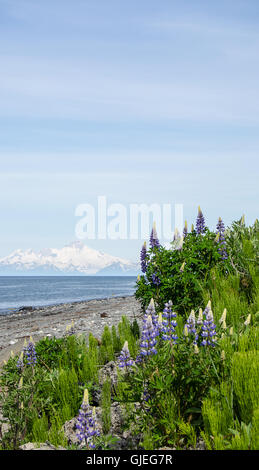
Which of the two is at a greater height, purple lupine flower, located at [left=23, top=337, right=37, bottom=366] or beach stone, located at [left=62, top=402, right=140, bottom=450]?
purple lupine flower, located at [left=23, top=337, right=37, bottom=366]

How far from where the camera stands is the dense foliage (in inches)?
152

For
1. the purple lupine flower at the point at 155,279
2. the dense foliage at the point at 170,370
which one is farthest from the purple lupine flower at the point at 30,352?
the purple lupine flower at the point at 155,279

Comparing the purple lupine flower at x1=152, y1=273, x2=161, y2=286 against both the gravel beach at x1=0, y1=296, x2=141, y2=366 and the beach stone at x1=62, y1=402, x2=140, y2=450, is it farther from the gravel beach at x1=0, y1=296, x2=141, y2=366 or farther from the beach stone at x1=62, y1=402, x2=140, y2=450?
the beach stone at x1=62, y1=402, x2=140, y2=450

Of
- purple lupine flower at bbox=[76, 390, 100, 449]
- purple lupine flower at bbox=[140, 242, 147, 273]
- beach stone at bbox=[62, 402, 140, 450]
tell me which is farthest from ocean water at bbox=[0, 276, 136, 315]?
purple lupine flower at bbox=[76, 390, 100, 449]

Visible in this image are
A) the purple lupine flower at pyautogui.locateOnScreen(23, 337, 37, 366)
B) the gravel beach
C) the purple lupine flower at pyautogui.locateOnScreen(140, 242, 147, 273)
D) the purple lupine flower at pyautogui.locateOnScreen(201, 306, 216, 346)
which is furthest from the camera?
the gravel beach

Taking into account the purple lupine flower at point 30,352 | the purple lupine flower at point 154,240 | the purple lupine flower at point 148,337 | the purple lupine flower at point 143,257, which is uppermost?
the purple lupine flower at point 154,240

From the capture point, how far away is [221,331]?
4.70 m

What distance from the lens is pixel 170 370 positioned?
4363 mm

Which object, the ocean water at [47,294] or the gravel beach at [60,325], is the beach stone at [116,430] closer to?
the gravel beach at [60,325]

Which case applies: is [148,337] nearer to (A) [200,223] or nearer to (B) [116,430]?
(B) [116,430]

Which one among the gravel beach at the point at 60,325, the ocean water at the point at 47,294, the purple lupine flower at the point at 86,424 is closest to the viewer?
the purple lupine flower at the point at 86,424

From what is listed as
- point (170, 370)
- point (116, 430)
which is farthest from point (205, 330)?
point (116, 430)

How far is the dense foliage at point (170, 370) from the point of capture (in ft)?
12.7

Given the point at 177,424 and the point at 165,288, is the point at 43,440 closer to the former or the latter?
the point at 177,424
